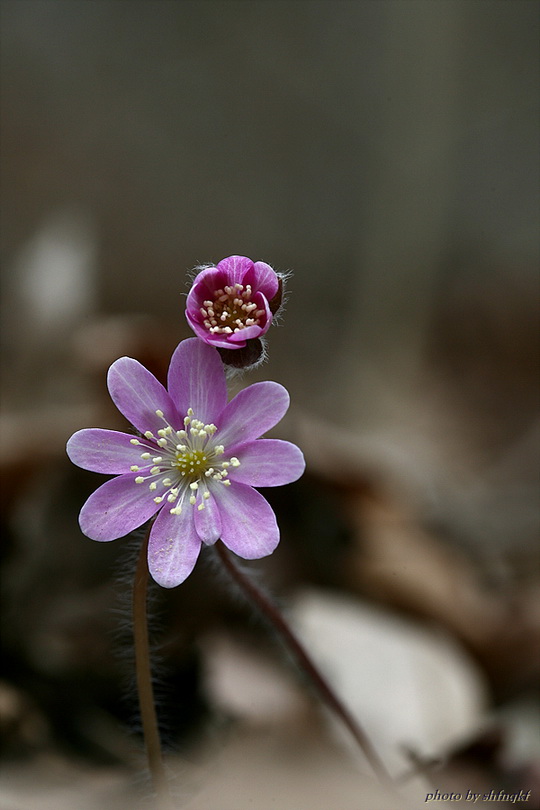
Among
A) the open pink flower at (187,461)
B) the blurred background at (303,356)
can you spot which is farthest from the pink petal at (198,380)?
the blurred background at (303,356)

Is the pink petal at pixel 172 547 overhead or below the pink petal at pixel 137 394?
below

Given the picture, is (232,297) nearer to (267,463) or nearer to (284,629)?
(267,463)

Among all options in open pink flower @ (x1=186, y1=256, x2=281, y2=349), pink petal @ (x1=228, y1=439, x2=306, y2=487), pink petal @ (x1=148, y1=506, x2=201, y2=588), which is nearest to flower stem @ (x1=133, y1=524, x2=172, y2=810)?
pink petal @ (x1=148, y1=506, x2=201, y2=588)

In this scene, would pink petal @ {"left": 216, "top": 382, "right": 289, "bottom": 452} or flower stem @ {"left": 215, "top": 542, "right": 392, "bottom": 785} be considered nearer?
pink petal @ {"left": 216, "top": 382, "right": 289, "bottom": 452}

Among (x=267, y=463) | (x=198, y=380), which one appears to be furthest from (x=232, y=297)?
(x=267, y=463)

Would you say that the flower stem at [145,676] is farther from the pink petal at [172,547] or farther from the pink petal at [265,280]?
the pink petal at [265,280]

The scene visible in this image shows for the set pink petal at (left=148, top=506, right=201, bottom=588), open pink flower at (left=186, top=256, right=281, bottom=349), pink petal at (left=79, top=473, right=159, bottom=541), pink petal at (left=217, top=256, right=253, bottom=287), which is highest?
pink petal at (left=217, top=256, right=253, bottom=287)

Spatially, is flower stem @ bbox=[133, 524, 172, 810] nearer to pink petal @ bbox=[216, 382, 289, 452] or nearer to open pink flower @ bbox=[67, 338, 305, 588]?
open pink flower @ bbox=[67, 338, 305, 588]
